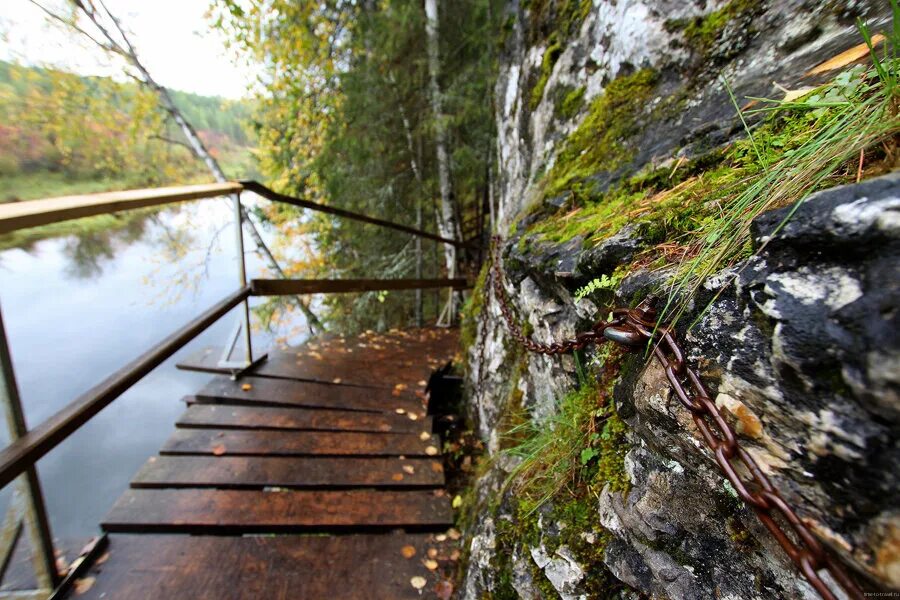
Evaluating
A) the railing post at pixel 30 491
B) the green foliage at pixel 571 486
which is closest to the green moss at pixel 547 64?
the green foliage at pixel 571 486

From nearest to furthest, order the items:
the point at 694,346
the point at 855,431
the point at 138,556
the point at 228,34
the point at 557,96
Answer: the point at 855,431
the point at 694,346
the point at 138,556
the point at 557,96
the point at 228,34

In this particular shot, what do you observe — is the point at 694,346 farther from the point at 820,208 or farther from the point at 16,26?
the point at 16,26

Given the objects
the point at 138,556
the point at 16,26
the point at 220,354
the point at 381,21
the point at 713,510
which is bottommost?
the point at 138,556

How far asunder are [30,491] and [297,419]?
136 cm

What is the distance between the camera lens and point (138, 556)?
1645mm

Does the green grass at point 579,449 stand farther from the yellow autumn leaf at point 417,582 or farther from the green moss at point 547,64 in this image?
the green moss at point 547,64

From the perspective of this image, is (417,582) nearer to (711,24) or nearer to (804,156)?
(804,156)

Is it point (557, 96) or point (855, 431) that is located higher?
point (557, 96)

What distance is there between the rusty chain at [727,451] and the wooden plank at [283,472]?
5.43ft

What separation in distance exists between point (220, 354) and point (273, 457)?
1.25 metres

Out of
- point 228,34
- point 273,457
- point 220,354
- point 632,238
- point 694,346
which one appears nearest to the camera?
point 694,346

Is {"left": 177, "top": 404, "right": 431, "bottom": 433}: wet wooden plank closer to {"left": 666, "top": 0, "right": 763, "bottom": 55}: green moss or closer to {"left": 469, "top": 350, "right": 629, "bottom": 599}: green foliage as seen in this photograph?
{"left": 469, "top": 350, "right": 629, "bottom": 599}: green foliage

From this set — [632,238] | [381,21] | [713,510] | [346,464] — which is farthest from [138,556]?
[381,21]

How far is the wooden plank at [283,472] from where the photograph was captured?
200 centimetres
